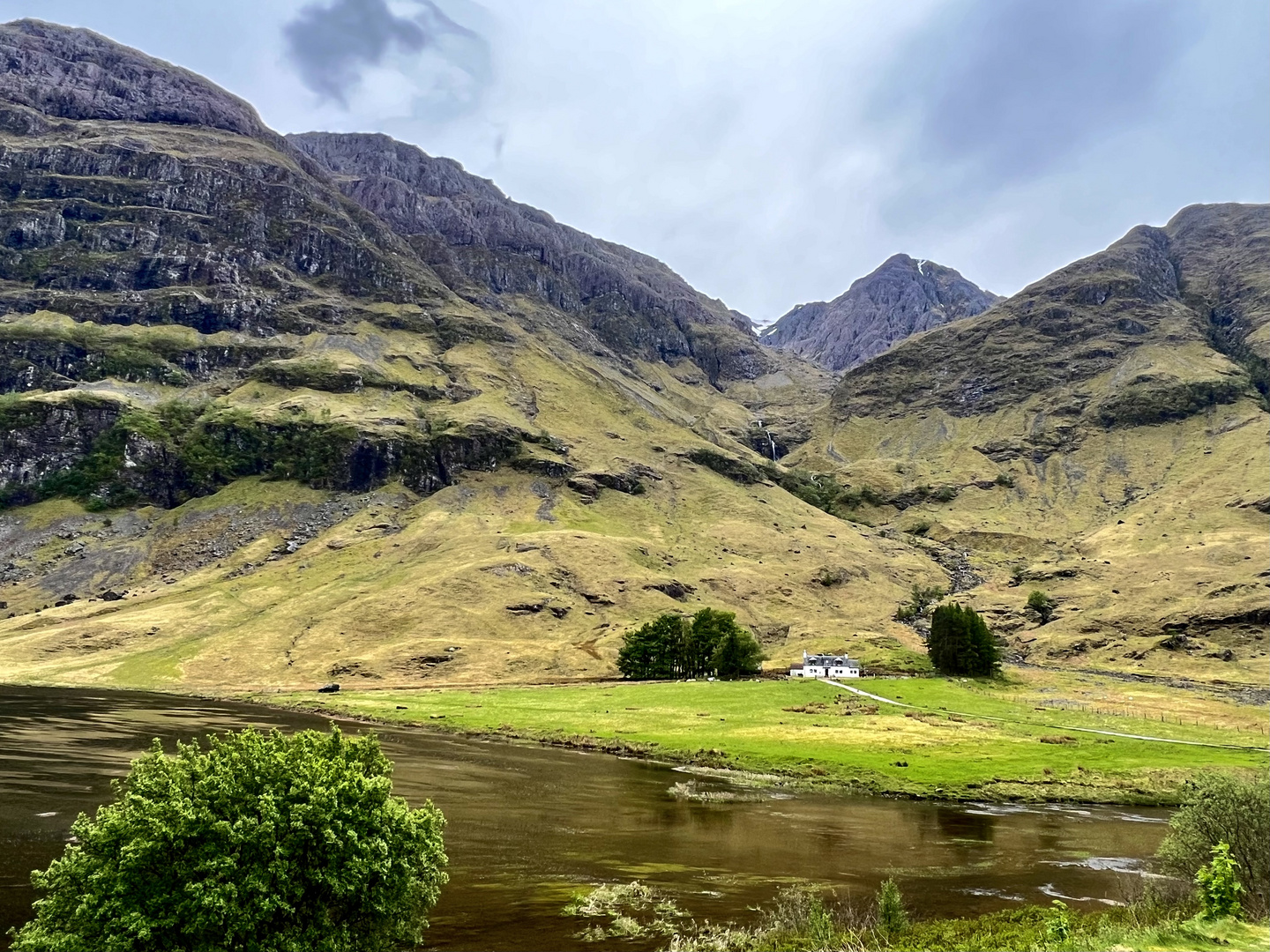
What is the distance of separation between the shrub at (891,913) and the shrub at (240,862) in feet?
60.8

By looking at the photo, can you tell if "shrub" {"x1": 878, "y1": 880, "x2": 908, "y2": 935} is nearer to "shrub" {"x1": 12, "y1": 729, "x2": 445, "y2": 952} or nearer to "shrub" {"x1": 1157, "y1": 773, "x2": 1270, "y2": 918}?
"shrub" {"x1": 1157, "y1": 773, "x2": 1270, "y2": 918}

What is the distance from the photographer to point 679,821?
178 feet

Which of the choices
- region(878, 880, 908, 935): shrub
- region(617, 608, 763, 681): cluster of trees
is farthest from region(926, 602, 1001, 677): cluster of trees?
region(878, 880, 908, 935): shrub

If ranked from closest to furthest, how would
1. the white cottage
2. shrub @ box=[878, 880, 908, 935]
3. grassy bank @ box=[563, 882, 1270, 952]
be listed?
grassy bank @ box=[563, 882, 1270, 952]
shrub @ box=[878, 880, 908, 935]
the white cottage

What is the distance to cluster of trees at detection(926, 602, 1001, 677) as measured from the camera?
144 meters

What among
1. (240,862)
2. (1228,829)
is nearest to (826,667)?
(1228,829)

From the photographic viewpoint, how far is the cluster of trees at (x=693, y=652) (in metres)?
152

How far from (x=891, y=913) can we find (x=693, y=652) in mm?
122854

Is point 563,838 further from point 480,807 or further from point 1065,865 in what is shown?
point 1065,865

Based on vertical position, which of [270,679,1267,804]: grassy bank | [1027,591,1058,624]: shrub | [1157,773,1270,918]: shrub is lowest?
[270,679,1267,804]: grassy bank

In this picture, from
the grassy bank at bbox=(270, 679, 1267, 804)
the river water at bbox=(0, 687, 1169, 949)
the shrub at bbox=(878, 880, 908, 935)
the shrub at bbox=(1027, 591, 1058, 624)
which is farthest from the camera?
the shrub at bbox=(1027, 591, 1058, 624)

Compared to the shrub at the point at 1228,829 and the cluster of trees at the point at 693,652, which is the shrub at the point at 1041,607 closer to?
the cluster of trees at the point at 693,652

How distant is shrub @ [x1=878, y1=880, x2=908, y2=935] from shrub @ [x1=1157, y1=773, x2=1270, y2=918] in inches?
637

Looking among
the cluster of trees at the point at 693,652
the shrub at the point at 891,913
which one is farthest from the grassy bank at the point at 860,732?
the shrub at the point at 891,913
